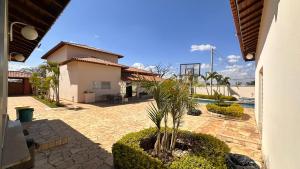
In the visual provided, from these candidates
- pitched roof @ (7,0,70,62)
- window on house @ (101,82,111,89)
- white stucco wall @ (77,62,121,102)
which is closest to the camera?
pitched roof @ (7,0,70,62)

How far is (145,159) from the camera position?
362cm

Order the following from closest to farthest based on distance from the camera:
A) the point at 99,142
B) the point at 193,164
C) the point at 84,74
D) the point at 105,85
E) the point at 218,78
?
the point at 193,164, the point at 99,142, the point at 84,74, the point at 105,85, the point at 218,78

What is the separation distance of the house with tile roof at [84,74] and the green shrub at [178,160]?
465 inches

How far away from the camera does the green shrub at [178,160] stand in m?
3.36

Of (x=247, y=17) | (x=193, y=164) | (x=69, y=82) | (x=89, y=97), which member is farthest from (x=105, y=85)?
(x=193, y=164)

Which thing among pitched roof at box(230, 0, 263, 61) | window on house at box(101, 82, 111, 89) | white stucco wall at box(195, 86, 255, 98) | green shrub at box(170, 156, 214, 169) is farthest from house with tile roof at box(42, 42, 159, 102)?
white stucco wall at box(195, 86, 255, 98)

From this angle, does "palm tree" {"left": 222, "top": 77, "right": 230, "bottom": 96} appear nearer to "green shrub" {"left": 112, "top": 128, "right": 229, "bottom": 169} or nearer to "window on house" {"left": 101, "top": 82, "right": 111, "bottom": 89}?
"window on house" {"left": 101, "top": 82, "right": 111, "bottom": 89}

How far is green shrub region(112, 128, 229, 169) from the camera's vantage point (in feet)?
11.0

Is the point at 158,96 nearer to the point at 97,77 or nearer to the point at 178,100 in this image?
the point at 178,100

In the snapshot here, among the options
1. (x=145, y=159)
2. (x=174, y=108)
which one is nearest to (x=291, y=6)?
(x=174, y=108)

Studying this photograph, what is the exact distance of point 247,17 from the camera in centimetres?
555

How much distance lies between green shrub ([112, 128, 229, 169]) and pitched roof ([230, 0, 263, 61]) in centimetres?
402

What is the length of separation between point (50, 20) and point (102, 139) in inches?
190

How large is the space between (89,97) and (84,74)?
2621 mm
